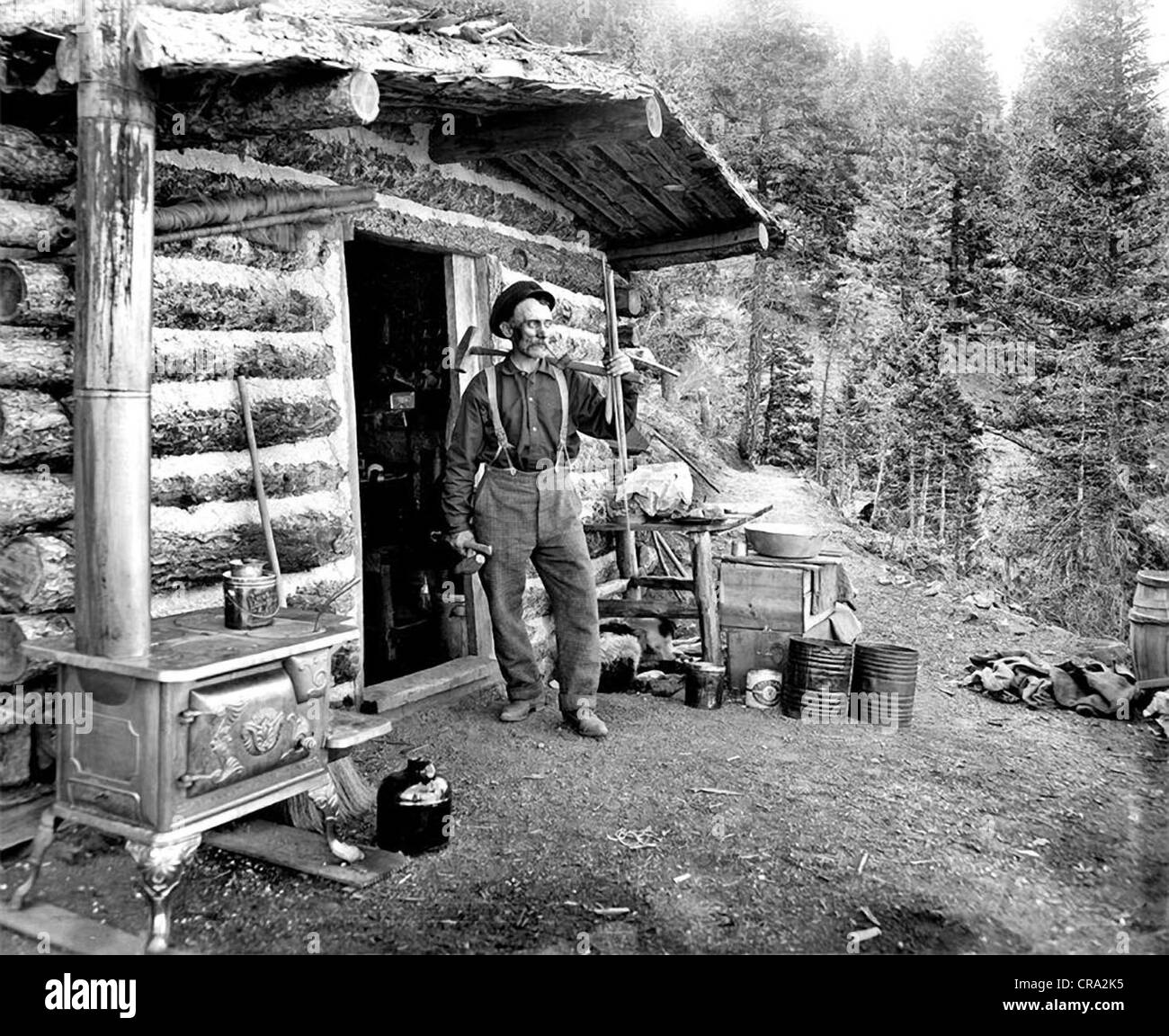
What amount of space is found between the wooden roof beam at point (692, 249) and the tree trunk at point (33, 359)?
16.7 ft

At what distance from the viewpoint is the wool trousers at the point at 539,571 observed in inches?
224

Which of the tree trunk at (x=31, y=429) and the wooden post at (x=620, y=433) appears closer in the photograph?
the tree trunk at (x=31, y=429)

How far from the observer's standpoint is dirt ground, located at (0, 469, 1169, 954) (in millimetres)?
3516

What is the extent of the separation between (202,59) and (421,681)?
374 cm

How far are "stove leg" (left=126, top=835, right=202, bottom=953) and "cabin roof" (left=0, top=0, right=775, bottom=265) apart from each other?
2.57 m

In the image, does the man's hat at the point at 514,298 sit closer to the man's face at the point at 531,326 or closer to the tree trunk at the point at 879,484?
the man's face at the point at 531,326

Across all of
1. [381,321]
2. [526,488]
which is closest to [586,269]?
[381,321]

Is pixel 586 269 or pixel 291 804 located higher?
pixel 586 269

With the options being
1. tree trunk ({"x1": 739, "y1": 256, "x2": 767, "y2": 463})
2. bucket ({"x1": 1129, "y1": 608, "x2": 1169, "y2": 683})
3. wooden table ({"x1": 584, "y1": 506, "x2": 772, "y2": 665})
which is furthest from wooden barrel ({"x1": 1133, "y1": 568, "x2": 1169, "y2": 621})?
tree trunk ({"x1": 739, "y1": 256, "x2": 767, "y2": 463})

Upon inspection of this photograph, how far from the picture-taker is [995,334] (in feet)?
62.3

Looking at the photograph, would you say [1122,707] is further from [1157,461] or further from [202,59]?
[1157,461]

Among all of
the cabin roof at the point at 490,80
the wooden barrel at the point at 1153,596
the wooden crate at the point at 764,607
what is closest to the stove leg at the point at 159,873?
the cabin roof at the point at 490,80

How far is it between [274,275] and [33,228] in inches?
49.5

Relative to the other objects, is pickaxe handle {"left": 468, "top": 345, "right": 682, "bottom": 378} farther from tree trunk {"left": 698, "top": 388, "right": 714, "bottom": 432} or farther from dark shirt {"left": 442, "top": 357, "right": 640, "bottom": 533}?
tree trunk {"left": 698, "top": 388, "right": 714, "bottom": 432}
